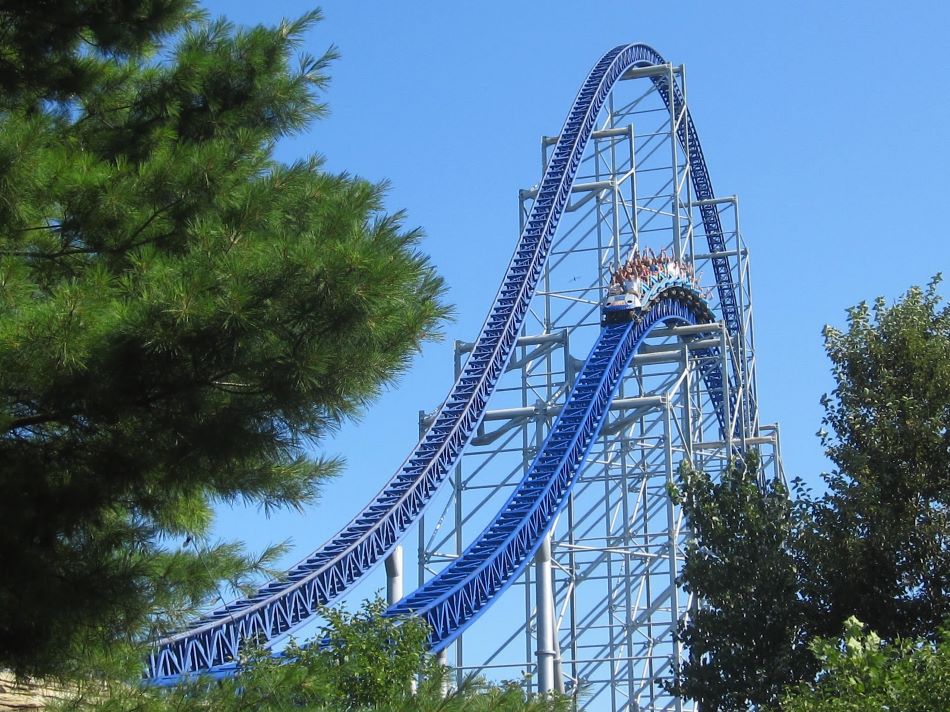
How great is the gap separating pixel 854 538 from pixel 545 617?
910 centimetres

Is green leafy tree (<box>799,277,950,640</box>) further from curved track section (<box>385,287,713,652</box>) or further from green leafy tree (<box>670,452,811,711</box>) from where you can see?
curved track section (<box>385,287,713,652</box>)

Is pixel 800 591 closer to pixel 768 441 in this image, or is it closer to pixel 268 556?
pixel 268 556

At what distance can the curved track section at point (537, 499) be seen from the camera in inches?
675

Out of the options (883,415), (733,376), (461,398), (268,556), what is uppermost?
(733,376)

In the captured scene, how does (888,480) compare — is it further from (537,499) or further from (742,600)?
(537,499)

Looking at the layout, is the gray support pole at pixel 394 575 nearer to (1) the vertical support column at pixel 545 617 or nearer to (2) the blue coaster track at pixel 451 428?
(2) the blue coaster track at pixel 451 428

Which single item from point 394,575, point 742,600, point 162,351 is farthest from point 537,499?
point 162,351

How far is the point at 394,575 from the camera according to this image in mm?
17969

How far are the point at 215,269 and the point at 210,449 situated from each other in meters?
0.73

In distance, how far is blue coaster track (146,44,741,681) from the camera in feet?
46.9

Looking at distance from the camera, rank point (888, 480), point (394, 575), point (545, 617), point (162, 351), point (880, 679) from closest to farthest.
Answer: point (162, 351) → point (880, 679) → point (888, 480) → point (394, 575) → point (545, 617)

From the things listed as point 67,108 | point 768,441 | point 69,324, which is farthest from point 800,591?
point 768,441

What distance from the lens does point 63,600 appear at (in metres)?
5.27

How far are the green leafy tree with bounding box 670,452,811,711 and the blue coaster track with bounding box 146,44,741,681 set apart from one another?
338cm
